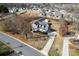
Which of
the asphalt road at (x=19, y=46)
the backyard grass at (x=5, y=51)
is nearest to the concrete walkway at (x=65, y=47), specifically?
the asphalt road at (x=19, y=46)

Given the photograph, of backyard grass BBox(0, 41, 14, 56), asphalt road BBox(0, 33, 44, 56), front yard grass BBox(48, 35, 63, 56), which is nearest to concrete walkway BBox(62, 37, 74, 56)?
front yard grass BBox(48, 35, 63, 56)

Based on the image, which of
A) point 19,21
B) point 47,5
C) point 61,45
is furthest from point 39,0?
point 61,45

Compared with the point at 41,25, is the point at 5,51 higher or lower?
lower

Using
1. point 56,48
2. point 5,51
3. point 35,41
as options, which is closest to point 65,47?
point 56,48

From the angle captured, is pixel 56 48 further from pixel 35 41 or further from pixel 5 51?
pixel 5 51

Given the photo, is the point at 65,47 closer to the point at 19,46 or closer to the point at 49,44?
the point at 49,44

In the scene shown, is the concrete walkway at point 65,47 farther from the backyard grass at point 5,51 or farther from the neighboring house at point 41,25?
the backyard grass at point 5,51
